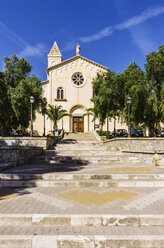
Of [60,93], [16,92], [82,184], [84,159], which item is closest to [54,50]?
[60,93]

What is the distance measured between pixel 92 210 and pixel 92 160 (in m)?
5.75

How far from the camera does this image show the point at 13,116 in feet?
53.5

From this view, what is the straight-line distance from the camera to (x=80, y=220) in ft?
10.0

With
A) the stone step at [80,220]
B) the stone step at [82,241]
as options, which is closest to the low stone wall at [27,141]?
the stone step at [80,220]

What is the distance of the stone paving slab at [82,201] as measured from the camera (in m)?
3.37

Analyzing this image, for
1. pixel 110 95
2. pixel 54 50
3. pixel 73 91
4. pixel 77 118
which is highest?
pixel 54 50

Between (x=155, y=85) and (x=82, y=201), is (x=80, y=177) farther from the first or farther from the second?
(x=155, y=85)

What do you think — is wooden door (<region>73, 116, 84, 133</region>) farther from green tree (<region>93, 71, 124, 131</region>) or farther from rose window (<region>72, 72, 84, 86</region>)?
green tree (<region>93, 71, 124, 131</region>)

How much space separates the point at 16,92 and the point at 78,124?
619 inches

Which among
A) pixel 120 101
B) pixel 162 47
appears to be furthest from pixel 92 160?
pixel 162 47

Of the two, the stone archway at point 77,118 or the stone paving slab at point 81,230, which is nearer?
the stone paving slab at point 81,230

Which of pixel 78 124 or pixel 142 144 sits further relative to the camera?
pixel 78 124

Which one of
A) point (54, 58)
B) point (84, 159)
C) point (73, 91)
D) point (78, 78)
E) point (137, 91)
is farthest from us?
point (54, 58)

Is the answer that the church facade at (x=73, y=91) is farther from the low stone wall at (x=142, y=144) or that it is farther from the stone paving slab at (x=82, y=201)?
the stone paving slab at (x=82, y=201)
